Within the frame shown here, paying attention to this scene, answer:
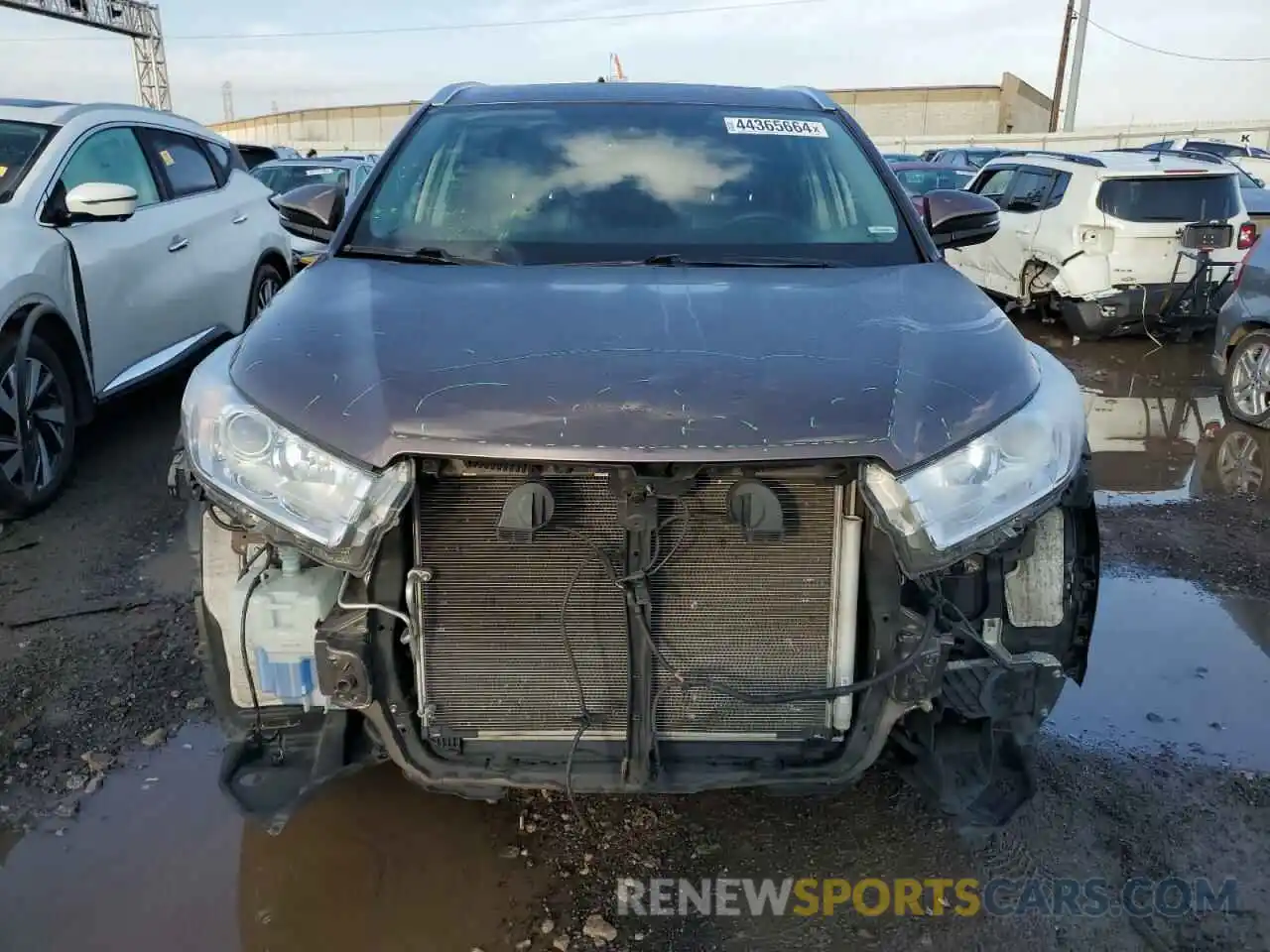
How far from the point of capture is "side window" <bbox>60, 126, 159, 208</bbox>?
518 cm

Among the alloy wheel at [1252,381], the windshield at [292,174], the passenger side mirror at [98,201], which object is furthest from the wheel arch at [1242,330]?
the windshield at [292,174]

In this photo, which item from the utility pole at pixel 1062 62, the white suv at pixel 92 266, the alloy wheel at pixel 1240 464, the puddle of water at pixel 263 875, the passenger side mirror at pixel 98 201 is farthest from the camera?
the utility pole at pixel 1062 62

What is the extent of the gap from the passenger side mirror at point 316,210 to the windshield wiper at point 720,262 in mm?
1115

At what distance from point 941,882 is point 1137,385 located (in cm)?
648

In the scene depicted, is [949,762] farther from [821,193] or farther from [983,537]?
[821,193]

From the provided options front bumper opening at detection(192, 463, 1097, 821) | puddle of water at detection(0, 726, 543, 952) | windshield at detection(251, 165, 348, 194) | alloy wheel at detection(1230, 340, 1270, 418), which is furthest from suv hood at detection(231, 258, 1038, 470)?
windshield at detection(251, 165, 348, 194)

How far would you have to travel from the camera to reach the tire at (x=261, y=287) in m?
A: 6.88

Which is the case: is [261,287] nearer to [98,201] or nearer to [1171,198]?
[98,201]

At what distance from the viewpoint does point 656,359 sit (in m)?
2.13

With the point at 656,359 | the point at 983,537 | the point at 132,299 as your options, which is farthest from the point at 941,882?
the point at 132,299

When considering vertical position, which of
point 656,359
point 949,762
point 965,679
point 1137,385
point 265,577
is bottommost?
point 1137,385

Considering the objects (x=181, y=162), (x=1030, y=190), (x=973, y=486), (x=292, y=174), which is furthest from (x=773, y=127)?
(x=292, y=174)

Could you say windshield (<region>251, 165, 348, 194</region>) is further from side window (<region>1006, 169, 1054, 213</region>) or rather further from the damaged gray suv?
the damaged gray suv

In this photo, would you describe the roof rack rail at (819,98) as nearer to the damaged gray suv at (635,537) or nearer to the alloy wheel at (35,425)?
the damaged gray suv at (635,537)
